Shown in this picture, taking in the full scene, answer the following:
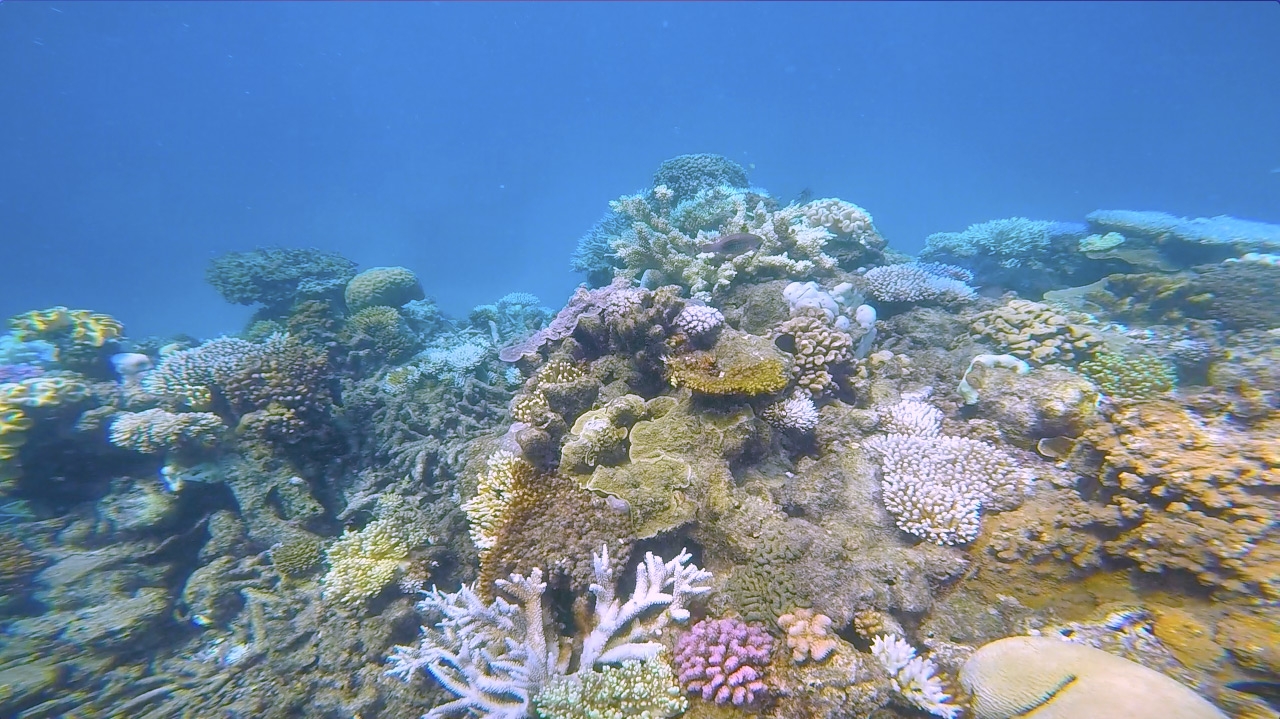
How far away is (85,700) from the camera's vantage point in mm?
4734

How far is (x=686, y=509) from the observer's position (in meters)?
4.46

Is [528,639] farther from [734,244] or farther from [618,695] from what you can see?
[734,244]

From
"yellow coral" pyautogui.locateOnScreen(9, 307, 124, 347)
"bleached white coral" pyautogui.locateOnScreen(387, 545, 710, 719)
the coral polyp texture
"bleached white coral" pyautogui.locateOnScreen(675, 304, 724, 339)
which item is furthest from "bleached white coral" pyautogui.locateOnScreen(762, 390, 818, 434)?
"yellow coral" pyautogui.locateOnScreen(9, 307, 124, 347)

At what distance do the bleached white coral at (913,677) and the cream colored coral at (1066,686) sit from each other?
0.18 metres

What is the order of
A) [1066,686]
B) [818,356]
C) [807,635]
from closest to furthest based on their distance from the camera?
1. [1066,686]
2. [807,635]
3. [818,356]

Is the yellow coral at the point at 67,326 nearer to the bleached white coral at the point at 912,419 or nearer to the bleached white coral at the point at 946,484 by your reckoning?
the bleached white coral at the point at 946,484

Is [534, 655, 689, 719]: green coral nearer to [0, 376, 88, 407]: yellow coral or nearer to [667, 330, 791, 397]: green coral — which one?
[667, 330, 791, 397]: green coral

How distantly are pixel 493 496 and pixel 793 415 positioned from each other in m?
3.37

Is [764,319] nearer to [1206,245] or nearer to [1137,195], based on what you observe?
[1206,245]

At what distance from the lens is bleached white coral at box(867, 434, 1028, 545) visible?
4156 mm

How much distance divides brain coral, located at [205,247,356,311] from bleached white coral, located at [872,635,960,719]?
13.3 metres

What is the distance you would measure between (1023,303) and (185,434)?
38.0 feet

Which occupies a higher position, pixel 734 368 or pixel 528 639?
pixel 734 368

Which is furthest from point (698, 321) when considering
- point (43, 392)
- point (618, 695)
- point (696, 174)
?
point (43, 392)
